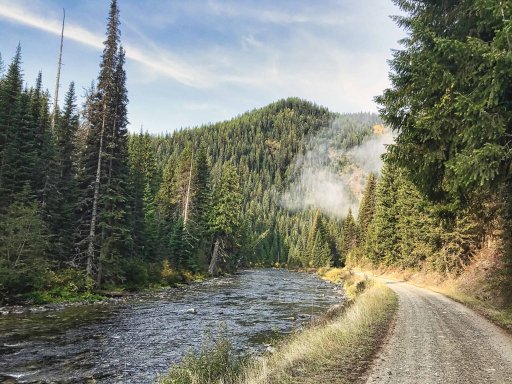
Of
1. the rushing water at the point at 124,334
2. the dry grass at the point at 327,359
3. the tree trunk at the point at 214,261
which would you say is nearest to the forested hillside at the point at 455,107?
the dry grass at the point at 327,359

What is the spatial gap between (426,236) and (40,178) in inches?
1343

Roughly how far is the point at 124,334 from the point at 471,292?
68.4 ft

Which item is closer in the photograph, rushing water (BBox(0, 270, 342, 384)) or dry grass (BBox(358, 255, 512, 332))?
rushing water (BBox(0, 270, 342, 384))

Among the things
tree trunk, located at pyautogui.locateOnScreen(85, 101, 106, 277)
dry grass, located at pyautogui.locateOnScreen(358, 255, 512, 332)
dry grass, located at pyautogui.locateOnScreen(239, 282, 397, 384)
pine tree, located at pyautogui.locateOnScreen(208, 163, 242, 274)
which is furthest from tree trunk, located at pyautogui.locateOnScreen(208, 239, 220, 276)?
dry grass, located at pyautogui.locateOnScreen(239, 282, 397, 384)

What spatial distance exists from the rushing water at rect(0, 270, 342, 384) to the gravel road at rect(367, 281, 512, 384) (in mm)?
5009

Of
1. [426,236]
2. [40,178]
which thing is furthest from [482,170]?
[40,178]

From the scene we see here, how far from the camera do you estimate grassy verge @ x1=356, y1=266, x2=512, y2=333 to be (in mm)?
15497

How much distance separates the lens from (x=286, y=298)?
1277 inches

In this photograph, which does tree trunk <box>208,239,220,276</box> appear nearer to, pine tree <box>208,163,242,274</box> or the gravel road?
pine tree <box>208,163,242,274</box>

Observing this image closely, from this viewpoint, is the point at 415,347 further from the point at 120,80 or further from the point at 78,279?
the point at 120,80

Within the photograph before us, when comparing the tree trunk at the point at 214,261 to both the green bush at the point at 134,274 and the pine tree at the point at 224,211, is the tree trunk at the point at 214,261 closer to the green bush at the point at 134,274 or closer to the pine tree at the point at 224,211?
the pine tree at the point at 224,211

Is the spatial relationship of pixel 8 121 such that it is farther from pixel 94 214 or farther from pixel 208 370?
pixel 208 370

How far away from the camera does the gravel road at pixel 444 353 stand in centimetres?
788

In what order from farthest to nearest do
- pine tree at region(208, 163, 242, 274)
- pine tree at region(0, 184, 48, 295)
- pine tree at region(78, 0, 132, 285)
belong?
pine tree at region(208, 163, 242, 274)
pine tree at region(78, 0, 132, 285)
pine tree at region(0, 184, 48, 295)
